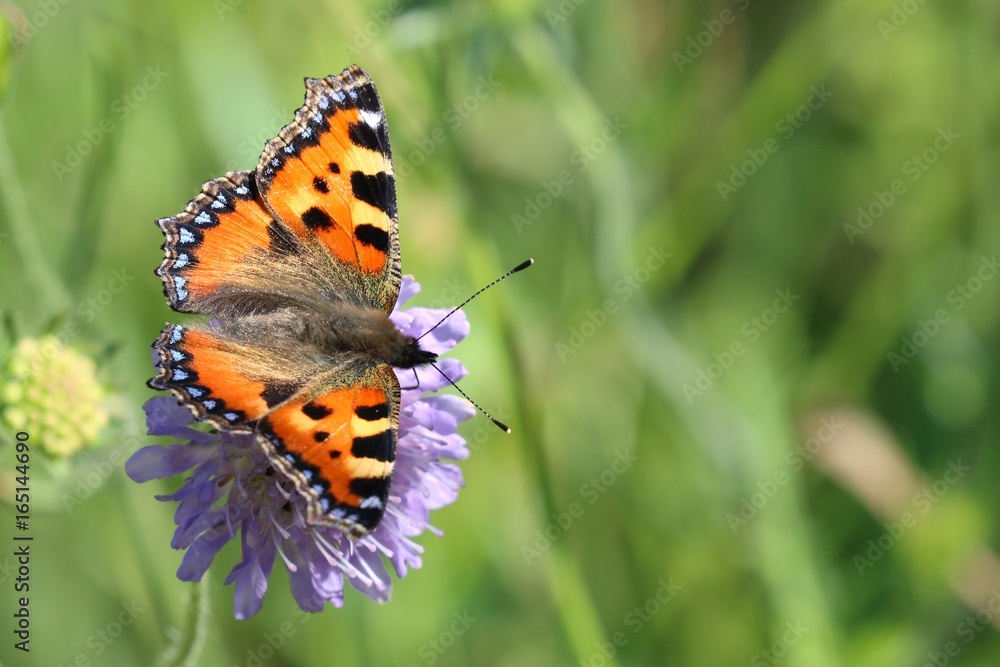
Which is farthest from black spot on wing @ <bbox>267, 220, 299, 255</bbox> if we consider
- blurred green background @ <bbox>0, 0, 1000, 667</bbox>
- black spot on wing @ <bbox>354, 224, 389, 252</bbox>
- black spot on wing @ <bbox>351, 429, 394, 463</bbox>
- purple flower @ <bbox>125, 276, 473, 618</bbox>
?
blurred green background @ <bbox>0, 0, 1000, 667</bbox>

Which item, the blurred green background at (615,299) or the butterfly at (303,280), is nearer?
the butterfly at (303,280)

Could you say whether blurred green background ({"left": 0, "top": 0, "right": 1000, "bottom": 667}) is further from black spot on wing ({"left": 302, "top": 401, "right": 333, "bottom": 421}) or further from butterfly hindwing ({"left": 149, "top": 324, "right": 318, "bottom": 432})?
black spot on wing ({"left": 302, "top": 401, "right": 333, "bottom": 421})

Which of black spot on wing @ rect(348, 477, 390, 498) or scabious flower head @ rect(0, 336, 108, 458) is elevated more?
black spot on wing @ rect(348, 477, 390, 498)

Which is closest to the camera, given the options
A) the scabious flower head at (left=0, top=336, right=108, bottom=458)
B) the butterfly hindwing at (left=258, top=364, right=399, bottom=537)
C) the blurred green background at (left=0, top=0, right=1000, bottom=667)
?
the butterfly hindwing at (left=258, top=364, right=399, bottom=537)

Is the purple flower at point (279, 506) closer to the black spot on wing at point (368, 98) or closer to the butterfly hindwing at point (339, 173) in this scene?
the butterfly hindwing at point (339, 173)

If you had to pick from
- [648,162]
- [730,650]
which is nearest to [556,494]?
[730,650]

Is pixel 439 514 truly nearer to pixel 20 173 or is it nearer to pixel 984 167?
pixel 20 173

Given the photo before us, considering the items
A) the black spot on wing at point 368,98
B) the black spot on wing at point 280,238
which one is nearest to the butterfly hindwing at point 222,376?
the black spot on wing at point 280,238
